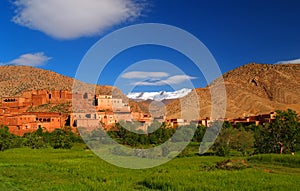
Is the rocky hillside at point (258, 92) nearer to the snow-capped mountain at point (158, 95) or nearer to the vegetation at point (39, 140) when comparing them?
the vegetation at point (39, 140)

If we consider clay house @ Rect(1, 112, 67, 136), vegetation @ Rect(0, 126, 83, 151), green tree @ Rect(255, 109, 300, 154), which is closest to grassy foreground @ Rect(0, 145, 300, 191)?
green tree @ Rect(255, 109, 300, 154)

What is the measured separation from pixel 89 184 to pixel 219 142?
31513 millimetres

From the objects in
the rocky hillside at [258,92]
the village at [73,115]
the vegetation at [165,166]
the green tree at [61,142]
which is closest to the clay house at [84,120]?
the village at [73,115]

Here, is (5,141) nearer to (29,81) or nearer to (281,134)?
(281,134)

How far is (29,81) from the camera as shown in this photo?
13862 centimetres

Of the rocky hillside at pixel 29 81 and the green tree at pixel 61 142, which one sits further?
the rocky hillside at pixel 29 81

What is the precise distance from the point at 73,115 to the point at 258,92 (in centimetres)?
8705

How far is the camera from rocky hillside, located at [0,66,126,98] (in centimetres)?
12794

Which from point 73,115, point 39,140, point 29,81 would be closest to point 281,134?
point 39,140

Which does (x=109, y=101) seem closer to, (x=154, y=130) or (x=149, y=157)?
(x=154, y=130)

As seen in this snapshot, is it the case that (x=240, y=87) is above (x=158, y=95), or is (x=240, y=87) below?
above

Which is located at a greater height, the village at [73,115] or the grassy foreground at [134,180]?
the village at [73,115]

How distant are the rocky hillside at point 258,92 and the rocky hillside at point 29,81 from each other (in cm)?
3399

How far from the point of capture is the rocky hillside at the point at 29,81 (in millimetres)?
127938
